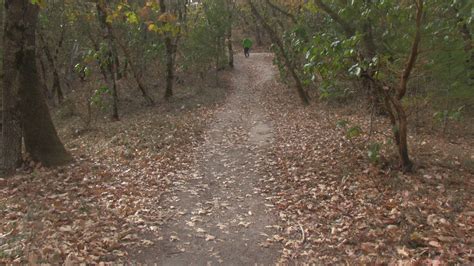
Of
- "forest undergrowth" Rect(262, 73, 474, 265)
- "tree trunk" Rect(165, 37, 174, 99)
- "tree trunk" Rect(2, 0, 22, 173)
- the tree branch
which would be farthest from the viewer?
"tree trunk" Rect(165, 37, 174, 99)

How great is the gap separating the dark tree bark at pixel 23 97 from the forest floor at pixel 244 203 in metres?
0.44

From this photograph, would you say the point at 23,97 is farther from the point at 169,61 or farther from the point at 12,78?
the point at 169,61

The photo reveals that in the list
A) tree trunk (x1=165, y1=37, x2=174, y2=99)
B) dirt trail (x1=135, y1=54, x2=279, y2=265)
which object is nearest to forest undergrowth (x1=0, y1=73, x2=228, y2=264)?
dirt trail (x1=135, y1=54, x2=279, y2=265)

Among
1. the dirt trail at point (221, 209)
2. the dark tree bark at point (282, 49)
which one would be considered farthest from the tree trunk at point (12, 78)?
A: the dark tree bark at point (282, 49)

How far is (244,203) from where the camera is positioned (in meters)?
7.71

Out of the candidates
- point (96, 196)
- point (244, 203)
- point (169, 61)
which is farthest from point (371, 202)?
point (169, 61)

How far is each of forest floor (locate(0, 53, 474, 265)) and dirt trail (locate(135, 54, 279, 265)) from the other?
0.03 metres

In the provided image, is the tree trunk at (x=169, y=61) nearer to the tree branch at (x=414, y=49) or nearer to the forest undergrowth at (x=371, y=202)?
the forest undergrowth at (x=371, y=202)

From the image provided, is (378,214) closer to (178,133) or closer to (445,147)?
(445,147)

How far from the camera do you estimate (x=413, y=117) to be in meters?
13.4

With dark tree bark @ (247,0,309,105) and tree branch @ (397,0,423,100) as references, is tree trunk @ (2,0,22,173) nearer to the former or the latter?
tree branch @ (397,0,423,100)

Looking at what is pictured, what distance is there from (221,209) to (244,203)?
509 mm

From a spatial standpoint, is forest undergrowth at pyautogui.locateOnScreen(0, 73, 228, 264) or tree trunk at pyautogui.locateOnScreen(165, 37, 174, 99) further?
tree trunk at pyautogui.locateOnScreen(165, 37, 174, 99)

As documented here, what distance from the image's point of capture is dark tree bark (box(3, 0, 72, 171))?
26.3ft
